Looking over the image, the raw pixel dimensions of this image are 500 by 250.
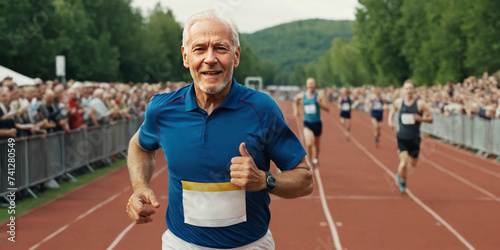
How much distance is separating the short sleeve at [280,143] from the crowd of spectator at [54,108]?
26.3 feet

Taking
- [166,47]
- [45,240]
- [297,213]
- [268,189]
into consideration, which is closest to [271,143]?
[268,189]

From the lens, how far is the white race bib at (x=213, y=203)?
2.87m

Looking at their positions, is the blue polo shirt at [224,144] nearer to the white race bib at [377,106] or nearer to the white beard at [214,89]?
the white beard at [214,89]

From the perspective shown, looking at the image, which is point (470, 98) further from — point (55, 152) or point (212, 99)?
point (212, 99)

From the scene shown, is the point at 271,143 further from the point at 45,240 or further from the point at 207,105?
the point at 45,240

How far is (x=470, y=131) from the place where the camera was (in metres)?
19.8

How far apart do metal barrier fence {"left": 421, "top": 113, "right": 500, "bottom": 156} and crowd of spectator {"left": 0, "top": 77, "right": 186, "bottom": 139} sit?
32.5ft

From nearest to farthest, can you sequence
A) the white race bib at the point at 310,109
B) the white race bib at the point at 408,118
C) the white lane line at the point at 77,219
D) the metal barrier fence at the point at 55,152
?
the white lane line at the point at 77,219, the metal barrier fence at the point at 55,152, the white race bib at the point at 408,118, the white race bib at the point at 310,109

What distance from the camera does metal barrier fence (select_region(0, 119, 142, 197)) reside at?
401 inches

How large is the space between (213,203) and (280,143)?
0.40 m

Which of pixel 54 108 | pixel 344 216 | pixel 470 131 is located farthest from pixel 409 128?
pixel 470 131

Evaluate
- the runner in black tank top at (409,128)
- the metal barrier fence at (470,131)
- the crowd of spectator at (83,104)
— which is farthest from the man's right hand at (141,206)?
the metal barrier fence at (470,131)

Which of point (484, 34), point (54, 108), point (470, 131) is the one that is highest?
point (484, 34)

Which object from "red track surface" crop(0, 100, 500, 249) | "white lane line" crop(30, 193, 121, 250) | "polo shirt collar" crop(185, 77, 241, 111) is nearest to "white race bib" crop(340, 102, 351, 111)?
"red track surface" crop(0, 100, 500, 249)
